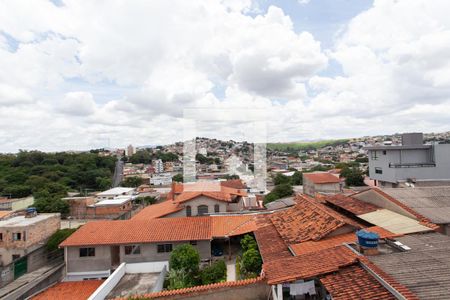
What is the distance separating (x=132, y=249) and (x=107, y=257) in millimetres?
1539

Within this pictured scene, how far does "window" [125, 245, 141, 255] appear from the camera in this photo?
52.8 feet

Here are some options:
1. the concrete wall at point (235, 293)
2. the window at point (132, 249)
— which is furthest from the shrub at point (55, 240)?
the concrete wall at point (235, 293)

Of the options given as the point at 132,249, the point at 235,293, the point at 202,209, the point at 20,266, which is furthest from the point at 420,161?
the point at 20,266

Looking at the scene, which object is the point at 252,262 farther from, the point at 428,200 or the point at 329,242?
the point at 428,200

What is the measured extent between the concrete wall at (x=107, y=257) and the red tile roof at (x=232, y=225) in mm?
1171

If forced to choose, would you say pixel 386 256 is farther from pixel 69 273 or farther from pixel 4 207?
pixel 4 207

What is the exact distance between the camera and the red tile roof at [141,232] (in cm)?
1589

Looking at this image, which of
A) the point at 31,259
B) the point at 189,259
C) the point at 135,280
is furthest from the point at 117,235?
the point at 31,259

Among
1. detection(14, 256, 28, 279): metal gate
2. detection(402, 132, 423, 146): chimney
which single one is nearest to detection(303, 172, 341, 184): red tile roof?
detection(402, 132, 423, 146): chimney

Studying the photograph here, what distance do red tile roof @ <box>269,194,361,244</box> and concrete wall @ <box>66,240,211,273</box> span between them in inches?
175

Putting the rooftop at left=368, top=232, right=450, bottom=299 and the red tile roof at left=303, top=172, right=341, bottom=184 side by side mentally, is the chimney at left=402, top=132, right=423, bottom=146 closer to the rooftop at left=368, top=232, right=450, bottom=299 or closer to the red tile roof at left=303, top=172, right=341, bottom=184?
the red tile roof at left=303, top=172, right=341, bottom=184

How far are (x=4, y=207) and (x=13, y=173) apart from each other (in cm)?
2639

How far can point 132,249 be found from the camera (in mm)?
16203

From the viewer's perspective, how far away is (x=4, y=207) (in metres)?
35.6
